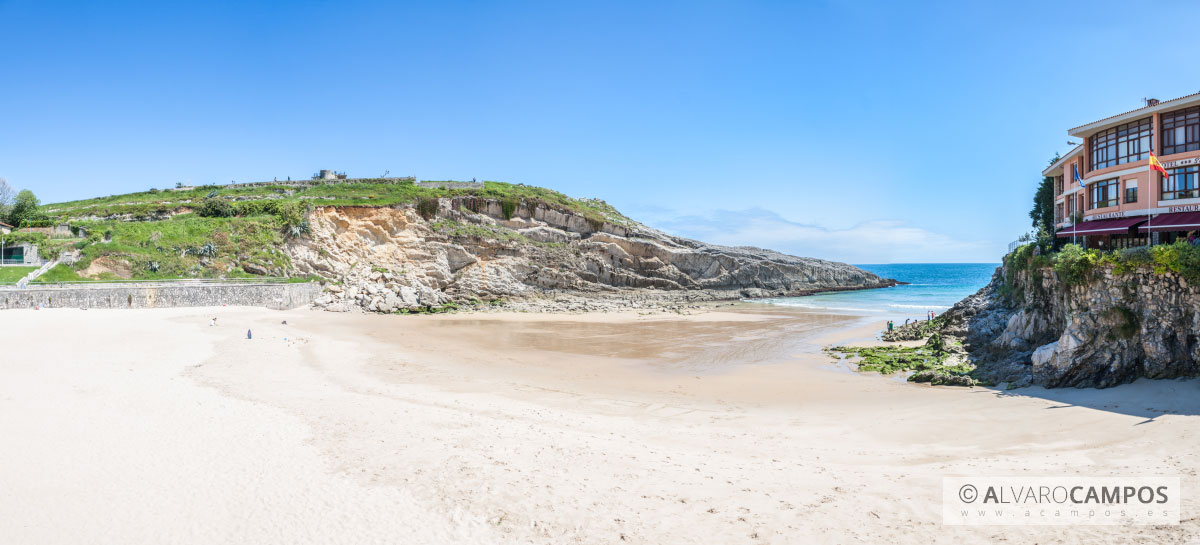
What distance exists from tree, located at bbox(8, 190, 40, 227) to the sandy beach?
39.1 metres

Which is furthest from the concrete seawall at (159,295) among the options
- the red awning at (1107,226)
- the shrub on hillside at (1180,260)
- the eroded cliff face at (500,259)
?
the red awning at (1107,226)

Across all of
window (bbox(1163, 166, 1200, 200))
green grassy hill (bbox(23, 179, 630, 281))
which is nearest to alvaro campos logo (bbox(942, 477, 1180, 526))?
window (bbox(1163, 166, 1200, 200))

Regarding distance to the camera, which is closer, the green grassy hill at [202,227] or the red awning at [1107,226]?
the red awning at [1107,226]

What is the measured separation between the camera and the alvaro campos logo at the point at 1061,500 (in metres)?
7.25

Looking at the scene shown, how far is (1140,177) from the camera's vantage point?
21.1 metres

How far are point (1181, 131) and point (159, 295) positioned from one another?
51.5 m

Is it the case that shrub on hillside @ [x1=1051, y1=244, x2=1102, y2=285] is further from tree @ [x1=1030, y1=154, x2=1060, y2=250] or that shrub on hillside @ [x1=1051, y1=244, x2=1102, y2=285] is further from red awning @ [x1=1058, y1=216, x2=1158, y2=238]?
tree @ [x1=1030, y1=154, x2=1060, y2=250]

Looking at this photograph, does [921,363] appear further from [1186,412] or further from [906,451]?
[906,451]

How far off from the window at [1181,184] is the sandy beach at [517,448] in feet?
32.7

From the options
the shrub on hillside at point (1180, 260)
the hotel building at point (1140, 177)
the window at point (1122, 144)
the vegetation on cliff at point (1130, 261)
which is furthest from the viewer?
the window at point (1122, 144)

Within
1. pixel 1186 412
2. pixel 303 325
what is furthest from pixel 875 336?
pixel 303 325

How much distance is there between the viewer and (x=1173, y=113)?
19688 mm

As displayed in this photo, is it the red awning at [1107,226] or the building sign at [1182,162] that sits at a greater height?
the building sign at [1182,162]

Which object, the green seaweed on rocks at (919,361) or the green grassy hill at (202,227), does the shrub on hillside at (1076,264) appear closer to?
the green seaweed on rocks at (919,361)
